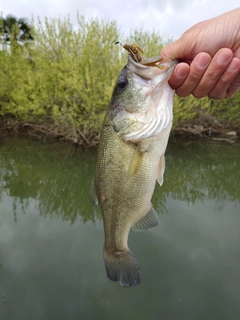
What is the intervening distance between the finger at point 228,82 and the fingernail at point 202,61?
0.15 m

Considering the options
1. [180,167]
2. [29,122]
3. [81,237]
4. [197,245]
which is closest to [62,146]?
[29,122]

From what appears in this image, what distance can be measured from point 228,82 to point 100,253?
4258 mm

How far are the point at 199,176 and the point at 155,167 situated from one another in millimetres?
8255

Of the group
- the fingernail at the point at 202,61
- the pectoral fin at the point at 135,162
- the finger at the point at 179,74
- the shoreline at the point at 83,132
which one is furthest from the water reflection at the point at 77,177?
the fingernail at the point at 202,61

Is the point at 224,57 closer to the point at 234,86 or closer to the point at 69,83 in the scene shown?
the point at 234,86

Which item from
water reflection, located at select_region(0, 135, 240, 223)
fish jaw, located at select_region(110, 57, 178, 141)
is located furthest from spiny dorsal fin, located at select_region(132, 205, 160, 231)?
water reflection, located at select_region(0, 135, 240, 223)

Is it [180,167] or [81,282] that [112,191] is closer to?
[81,282]

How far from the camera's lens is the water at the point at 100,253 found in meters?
4.11

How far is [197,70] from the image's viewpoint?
5.94 feet

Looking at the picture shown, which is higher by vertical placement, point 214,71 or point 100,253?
point 214,71

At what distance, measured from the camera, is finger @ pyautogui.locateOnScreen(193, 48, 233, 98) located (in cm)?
174

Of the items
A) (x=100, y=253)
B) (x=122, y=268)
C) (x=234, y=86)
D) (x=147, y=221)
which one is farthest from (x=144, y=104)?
(x=100, y=253)

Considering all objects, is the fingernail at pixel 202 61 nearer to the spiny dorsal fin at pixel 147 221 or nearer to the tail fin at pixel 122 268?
the spiny dorsal fin at pixel 147 221

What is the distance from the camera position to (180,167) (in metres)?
10.4
